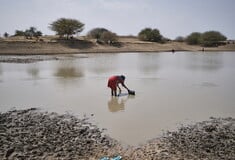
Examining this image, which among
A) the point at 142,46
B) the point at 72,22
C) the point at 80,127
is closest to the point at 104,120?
the point at 80,127

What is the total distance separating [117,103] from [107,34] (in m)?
→ 55.8

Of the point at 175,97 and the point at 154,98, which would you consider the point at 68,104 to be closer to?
the point at 154,98

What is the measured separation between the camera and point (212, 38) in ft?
268

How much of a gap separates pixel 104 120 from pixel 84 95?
13.7ft

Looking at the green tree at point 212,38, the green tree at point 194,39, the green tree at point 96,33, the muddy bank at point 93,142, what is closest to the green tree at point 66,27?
the green tree at point 96,33

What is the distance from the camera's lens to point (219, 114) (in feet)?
32.7

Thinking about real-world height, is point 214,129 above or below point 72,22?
below

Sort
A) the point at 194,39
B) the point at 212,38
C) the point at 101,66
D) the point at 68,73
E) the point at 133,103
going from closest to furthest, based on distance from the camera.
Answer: the point at 133,103, the point at 68,73, the point at 101,66, the point at 194,39, the point at 212,38

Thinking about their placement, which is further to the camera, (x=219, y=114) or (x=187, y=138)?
(x=219, y=114)

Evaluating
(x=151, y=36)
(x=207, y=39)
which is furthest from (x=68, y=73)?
(x=207, y=39)

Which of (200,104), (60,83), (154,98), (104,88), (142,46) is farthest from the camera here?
(142,46)

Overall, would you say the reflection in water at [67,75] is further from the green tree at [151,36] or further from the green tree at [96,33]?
the green tree at [151,36]

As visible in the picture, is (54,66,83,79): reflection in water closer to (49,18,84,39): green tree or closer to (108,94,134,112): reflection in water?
(108,94,134,112): reflection in water

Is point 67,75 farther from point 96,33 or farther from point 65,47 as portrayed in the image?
point 96,33
